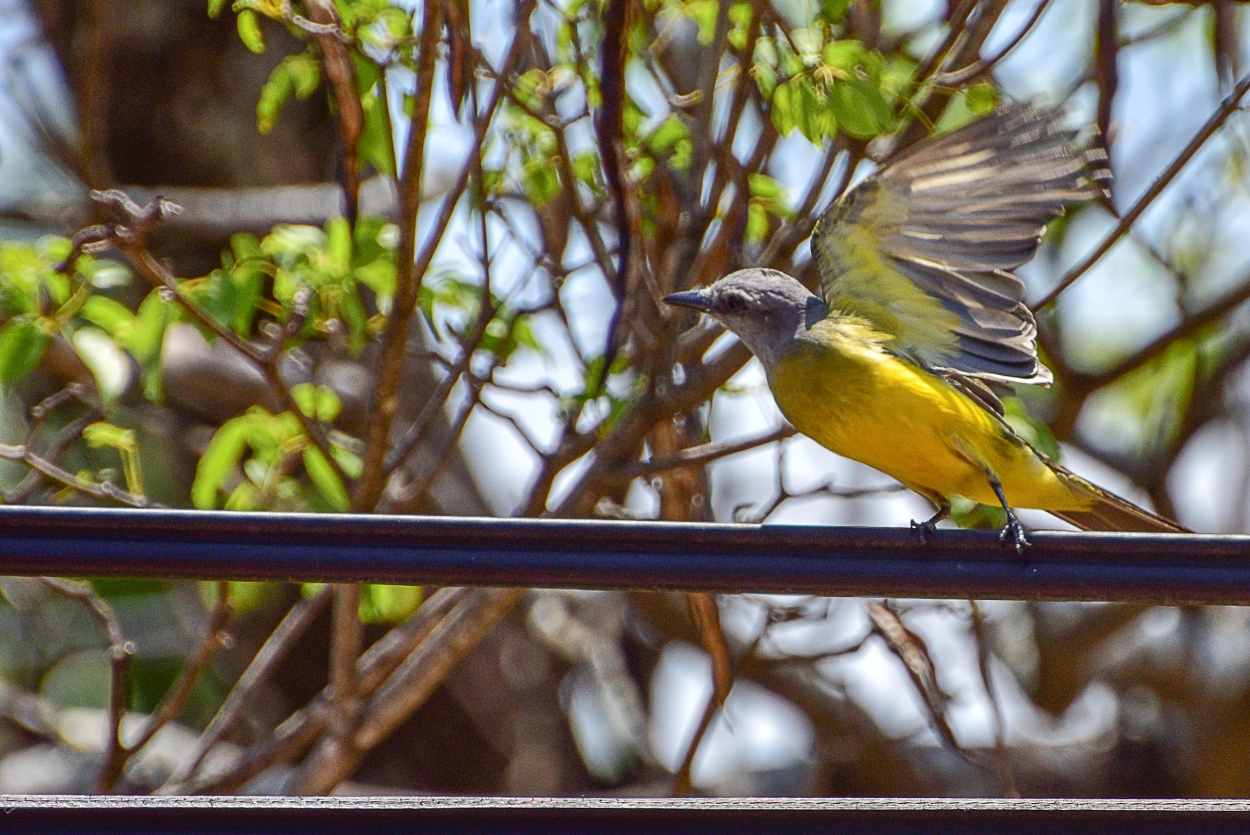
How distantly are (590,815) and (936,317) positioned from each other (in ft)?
8.33

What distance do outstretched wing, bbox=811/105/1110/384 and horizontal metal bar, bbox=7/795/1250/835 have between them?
2029 millimetres

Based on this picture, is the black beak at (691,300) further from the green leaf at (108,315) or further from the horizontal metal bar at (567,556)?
the horizontal metal bar at (567,556)

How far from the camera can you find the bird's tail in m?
3.85

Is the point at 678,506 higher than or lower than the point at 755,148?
lower

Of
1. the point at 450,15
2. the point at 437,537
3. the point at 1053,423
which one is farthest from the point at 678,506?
the point at 437,537

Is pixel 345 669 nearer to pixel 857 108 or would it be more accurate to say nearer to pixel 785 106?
pixel 785 106

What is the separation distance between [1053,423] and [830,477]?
2082mm

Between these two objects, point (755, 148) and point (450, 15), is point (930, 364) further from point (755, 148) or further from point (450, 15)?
point (450, 15)

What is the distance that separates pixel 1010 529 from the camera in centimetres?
274

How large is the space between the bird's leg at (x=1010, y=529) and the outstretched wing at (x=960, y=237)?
29cm

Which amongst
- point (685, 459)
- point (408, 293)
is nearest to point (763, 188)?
point (685, 459)

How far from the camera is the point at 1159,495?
6.48 metres

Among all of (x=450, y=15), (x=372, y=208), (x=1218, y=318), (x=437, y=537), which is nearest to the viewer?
(x=437, y=537)

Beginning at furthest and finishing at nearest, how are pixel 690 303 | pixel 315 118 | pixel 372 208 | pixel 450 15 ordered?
pixel 315 118 < pixel 372 208 < pixel 690 303 < pixel 450 15
